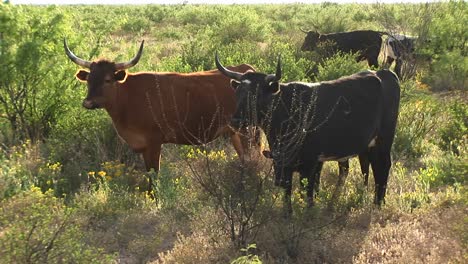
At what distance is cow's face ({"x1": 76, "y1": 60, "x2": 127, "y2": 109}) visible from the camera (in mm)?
6359

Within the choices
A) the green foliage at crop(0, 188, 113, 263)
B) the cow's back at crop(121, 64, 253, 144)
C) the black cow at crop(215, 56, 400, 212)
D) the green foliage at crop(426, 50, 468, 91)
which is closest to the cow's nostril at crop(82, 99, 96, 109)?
the cow's back at crop(121, 64, 253, 144)

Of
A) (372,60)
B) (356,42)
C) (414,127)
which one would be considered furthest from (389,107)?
(356,42)

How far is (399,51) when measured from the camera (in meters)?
14.7

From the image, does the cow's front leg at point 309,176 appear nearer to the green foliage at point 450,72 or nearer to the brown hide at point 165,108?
the brown hide at point 165,108

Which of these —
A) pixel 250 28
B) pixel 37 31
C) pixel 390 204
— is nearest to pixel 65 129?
pixel 37 31

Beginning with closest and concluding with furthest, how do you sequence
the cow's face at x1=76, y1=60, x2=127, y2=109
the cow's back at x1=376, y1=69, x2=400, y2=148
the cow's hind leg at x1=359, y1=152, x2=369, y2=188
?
1. the cow's back at x1=376, y1=69, x2=400, y2=148
2. the cow's hind leg at x1=359, y1=152, x2=369, y2=188
3. the cow's face at x1=76, y1=60, x2=127, y2=109

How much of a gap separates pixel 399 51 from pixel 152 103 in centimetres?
999

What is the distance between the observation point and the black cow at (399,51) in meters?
14.1

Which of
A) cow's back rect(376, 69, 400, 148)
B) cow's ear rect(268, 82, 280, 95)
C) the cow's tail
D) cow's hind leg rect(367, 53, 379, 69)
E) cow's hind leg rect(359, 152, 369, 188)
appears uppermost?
cow's ear rect(268, 82, 280, 95)

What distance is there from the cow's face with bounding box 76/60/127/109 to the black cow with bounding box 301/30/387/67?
32.8 ft

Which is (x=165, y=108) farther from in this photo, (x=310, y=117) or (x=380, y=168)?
(x=380, y=168)

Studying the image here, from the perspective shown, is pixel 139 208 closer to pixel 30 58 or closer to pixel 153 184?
pixel 153 184

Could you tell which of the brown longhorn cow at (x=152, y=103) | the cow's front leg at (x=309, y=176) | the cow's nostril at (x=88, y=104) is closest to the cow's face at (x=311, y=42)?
the brown longhorn cow at (x=152, y=103)

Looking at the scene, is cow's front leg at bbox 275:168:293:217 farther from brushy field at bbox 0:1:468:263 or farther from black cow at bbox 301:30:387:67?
black cow at bbox 301:30:387:67
